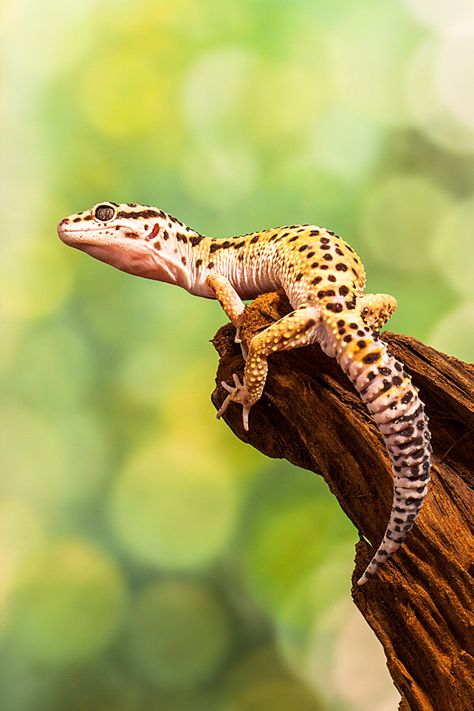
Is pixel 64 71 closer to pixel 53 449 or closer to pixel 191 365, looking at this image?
pixel 191 365

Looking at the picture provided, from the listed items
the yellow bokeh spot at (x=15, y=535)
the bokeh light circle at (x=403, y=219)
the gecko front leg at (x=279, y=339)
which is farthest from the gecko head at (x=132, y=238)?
the yellow bokeh spot at (x=15, y=535)

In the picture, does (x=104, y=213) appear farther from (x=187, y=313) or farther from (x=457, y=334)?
(x=457, y=334)

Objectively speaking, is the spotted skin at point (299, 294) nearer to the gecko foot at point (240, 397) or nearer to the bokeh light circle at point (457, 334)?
the gecko foot at point (240, 397)

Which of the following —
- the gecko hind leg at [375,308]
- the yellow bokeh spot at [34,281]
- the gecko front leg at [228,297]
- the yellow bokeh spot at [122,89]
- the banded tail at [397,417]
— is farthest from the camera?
the yellow bokeh spot at [122,89]

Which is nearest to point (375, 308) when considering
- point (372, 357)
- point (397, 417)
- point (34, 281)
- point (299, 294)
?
point (299, 294)

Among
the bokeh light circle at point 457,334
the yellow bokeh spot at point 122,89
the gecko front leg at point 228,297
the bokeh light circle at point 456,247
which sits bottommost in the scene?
the bokeh light circle at point 457,334

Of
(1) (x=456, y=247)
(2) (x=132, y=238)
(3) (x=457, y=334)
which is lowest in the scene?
(3) (x=457, y=334)

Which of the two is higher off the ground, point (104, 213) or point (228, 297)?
point (104, 213)

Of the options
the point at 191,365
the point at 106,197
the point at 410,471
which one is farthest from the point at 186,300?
the point at 410,471

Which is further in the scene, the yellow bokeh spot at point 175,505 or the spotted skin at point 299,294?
the yellow bokeh spot at point 175,505
